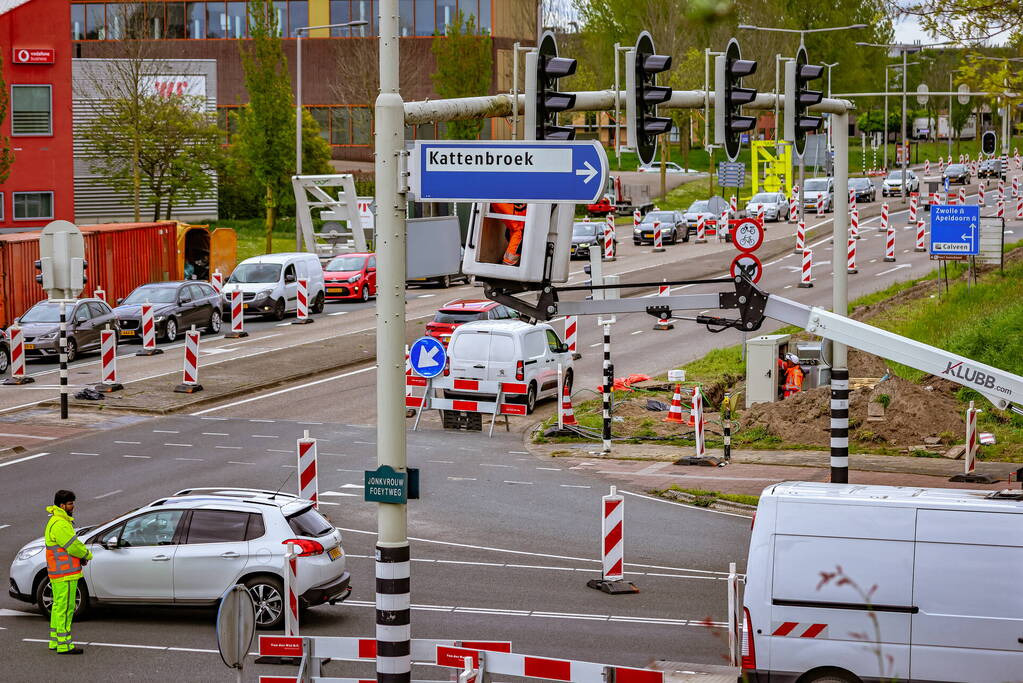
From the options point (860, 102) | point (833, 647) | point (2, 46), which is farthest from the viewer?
point (860, 102)

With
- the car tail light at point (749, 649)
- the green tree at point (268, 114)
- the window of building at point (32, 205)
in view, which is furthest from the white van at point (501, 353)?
the window of building at point (32, 205)

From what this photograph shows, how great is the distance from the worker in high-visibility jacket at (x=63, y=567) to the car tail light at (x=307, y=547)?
2.10 metres

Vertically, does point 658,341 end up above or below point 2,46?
below

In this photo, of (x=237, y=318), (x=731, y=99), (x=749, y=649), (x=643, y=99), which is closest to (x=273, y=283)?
(x=237, y=318)

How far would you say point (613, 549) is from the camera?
15.9 metres

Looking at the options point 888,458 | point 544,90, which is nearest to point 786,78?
point 544,90

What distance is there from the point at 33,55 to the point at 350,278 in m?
16.3

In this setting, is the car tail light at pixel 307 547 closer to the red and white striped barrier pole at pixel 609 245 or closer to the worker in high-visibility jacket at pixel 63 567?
the worker in high-visibility jacket at pixel 63 567

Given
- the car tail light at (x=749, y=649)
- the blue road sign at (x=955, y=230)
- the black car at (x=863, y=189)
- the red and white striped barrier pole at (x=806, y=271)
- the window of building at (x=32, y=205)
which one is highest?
the black car at (x=863, y=189)

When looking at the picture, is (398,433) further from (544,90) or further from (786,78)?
(786,78)

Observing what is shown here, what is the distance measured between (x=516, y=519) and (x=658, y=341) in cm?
1845

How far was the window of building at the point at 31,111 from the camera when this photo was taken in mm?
52781

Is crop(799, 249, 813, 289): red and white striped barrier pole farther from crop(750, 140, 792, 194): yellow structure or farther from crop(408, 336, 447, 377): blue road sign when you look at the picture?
crop(408, 336, 447, 377): blue road sign

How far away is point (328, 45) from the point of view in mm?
85938
